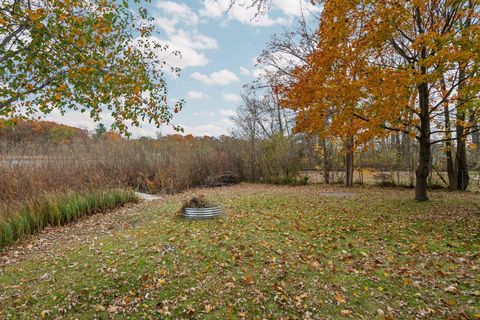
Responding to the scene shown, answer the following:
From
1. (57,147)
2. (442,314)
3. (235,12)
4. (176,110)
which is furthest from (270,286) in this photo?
(57,147)

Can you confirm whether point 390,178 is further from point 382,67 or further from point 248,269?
point 248,269

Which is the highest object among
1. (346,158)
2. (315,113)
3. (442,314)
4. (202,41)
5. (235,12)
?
(202,41)

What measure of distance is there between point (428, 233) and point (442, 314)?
2.60 m

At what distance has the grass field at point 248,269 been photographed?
268 cm

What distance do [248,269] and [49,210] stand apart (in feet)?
14.4

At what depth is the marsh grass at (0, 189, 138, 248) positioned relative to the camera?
16.1 ft

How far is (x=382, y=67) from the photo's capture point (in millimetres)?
6301

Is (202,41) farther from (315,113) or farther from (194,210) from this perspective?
(194,210)

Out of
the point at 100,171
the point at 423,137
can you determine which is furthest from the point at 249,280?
the point at 100,171

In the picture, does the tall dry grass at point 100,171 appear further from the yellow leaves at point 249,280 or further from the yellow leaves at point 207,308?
the yellow leaves at point 249,280

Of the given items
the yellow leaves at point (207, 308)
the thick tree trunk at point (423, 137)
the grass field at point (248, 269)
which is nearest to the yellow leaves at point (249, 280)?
the grass field at point (248, 269)

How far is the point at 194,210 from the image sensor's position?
551 cm

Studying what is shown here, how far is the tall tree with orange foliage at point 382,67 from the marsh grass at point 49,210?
5.07 m

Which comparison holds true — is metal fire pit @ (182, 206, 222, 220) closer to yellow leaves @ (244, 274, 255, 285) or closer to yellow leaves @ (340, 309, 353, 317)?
yellow leaves @ (244, 274, 255, 285)
